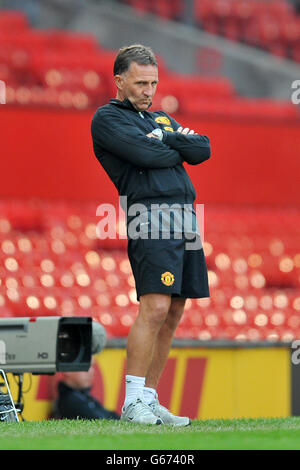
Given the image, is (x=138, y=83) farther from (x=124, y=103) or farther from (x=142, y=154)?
(x=142, y=154)

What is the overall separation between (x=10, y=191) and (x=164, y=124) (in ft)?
16.6

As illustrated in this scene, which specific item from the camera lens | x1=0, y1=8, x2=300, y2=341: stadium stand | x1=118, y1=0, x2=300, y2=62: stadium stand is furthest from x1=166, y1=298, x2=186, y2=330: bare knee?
x1=118, y1=0, x2=300, y2=62: stadium stand

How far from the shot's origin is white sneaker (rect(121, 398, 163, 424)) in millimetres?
4105

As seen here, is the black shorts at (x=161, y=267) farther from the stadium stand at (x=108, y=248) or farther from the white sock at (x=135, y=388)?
the stadium stand at (x=108, y=248)

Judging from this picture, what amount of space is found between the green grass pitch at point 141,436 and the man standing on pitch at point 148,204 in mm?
212

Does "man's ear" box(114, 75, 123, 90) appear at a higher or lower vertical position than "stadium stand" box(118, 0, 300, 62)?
lower

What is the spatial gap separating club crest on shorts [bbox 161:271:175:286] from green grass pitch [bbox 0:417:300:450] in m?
0.55

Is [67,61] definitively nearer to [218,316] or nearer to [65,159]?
[65,159]

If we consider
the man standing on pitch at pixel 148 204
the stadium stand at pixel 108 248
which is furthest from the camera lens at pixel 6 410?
the stadium stand at pixel 108 248

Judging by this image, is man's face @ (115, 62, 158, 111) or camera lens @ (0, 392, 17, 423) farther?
camera lens @ (0, 392, 17, 423)

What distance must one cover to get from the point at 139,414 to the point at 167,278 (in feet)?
1.76

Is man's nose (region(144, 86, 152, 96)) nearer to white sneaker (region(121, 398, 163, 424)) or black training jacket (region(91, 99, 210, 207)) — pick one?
black training jacket (region(91, 99, 210, 207))
